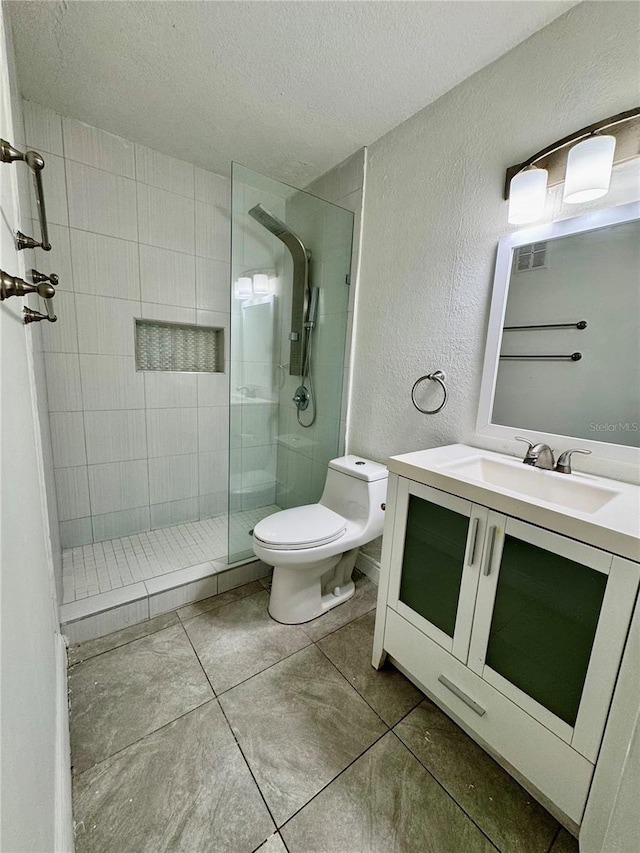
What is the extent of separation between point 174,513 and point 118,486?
414 millimetres

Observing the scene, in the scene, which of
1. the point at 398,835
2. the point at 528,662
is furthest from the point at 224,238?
the point at 398,835

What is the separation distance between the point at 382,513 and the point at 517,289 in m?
1.14

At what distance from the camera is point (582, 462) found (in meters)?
1.17

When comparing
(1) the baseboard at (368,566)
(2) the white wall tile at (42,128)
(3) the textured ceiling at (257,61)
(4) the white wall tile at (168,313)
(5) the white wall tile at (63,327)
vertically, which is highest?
(3) the textured ceiling at (257,61)

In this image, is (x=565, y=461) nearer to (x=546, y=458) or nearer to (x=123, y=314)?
(x=546, y=458)

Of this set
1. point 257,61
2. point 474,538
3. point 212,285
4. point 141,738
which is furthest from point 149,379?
point 474,538

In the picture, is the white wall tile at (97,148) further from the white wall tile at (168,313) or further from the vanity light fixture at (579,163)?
the vanity light fixture at (579,163)

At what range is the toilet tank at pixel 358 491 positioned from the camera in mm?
1673

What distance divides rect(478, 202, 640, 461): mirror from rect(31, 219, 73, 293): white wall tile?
2149mm

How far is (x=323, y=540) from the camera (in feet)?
4.99

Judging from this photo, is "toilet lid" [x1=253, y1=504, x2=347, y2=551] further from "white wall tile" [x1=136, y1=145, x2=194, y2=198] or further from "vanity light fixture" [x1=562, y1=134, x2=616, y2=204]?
"white wall tile" [x1=136, y1=145, x2=194, y2=198]

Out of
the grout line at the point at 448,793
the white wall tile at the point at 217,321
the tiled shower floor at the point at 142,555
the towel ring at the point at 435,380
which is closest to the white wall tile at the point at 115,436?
the tiled shower floor at the point at 142,555

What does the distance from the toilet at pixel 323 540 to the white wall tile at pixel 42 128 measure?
2182mm

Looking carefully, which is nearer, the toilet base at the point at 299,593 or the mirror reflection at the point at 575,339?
the mirror reflection at the point at 575,339
